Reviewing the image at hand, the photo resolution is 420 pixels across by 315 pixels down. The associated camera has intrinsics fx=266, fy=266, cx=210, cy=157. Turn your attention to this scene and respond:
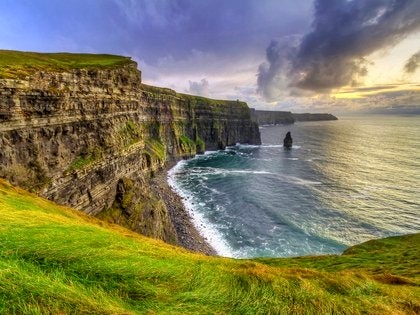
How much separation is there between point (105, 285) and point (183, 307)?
2.15m

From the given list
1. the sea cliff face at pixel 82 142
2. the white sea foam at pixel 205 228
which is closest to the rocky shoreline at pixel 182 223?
the white sea foam at pixel 205 228

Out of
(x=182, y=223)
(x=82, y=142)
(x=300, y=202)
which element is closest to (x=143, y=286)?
(x=82, y=142)

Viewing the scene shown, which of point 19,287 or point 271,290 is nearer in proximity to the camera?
point 19,287

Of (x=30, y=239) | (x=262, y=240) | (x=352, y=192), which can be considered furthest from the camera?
(x=352, y=192)

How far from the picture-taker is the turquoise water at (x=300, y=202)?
152 feet

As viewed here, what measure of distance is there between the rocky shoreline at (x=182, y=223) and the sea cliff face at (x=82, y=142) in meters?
3.95

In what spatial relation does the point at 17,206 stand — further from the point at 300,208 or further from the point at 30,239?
the point at 300,208

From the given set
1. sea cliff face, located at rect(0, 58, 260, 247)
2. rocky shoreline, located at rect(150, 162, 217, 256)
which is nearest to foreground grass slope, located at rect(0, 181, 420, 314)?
sea cliff face, located at rect(0, 58, 260, 247)

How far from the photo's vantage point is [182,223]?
51031 mm

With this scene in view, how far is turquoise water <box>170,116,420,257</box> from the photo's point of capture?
4628 centimetres

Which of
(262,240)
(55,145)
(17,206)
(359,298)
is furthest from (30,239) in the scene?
(262,240)

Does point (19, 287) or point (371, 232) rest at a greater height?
point (19, 287)

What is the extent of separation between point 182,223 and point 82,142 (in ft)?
86.0

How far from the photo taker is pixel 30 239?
8219 mm
